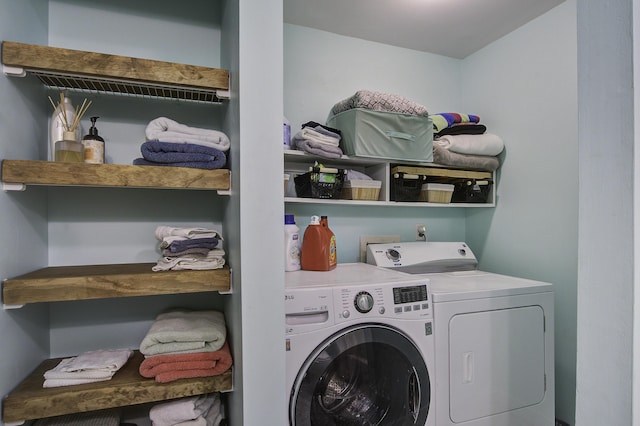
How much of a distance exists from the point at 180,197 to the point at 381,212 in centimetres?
129

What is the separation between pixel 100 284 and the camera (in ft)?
3.92

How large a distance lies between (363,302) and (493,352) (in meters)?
0.76

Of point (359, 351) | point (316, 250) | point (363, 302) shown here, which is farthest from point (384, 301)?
point (316, 250)

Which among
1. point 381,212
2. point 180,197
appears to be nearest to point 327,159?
point 381,212

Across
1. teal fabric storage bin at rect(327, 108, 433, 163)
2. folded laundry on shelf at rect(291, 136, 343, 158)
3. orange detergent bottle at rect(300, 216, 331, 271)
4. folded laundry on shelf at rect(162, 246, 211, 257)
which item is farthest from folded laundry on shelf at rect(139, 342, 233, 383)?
teal fabric storage bin at rect(327, 108, 433, 163)

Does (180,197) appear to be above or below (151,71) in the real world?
below

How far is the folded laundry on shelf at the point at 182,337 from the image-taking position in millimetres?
1307

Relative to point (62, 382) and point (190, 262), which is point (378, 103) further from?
point (62, 382)

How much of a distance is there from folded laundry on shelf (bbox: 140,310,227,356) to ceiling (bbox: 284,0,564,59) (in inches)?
67.9

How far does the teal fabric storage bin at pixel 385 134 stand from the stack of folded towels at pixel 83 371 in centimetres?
145

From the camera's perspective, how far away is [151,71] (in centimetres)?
126

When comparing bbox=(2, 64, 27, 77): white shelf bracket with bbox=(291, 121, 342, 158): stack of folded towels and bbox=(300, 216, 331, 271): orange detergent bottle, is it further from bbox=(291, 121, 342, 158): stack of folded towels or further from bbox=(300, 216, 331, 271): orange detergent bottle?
bbox=(300, 216, 331, 271): orange detergent bottle

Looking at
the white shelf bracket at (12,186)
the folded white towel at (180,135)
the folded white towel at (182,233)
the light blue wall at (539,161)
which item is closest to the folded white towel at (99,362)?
the folded white towel at (182,233)

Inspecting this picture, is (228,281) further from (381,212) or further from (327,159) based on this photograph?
(381,212)
